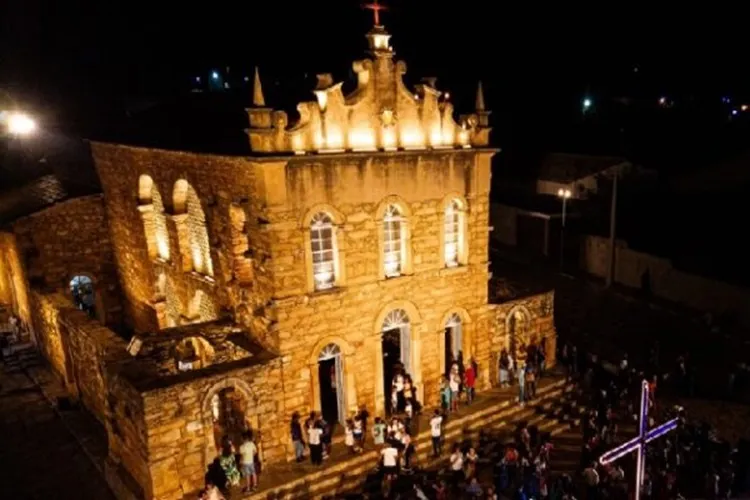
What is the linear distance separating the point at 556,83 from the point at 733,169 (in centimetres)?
2837

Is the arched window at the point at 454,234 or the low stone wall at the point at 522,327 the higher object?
the arched window at the point at 454,234

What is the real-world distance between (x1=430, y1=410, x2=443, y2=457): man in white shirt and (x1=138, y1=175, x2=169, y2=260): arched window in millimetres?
11684

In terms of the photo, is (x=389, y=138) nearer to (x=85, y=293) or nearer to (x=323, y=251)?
(x=323, y=251)

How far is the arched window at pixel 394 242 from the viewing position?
17.8m

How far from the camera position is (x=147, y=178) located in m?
21.8

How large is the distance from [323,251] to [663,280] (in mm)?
20249

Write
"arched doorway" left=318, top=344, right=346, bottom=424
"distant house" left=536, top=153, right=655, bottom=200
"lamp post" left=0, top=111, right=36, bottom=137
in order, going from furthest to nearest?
1. "distant house" left=536, top=153, right=655, bottom=200
2. "lamp post" left=0, top=111, right=36, bottom=137
3. "arched doorway" left=318, top=344, right=346, bottom=424

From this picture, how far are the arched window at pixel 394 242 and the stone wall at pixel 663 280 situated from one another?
16.5 m

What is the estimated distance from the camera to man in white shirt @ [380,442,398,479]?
51.6ft

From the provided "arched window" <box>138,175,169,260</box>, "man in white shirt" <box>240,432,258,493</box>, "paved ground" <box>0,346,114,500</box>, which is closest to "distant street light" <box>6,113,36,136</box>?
"arched window" <box>138,175,169,260</box>

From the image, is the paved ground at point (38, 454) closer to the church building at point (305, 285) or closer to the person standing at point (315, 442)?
the church building at point (305, 285)

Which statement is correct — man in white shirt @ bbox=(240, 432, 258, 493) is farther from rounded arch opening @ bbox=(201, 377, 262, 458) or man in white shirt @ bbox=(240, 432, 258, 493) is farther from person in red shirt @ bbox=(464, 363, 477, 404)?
person in red shirt @ bbox=(464, 363, 477, 404)

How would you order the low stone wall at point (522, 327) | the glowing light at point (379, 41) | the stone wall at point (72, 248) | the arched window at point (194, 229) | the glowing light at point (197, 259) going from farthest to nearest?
1. the stone wall at point (72, 248)
2. the low stone wall at point (522, 327)
3. the glowing light at point (197, 259)
4. the arched window at point (194, 229)
5. the glowing light at point (379, 41)

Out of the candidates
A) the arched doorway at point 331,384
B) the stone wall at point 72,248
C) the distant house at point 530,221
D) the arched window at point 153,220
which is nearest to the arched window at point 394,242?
the arched doorway at point 331,384
